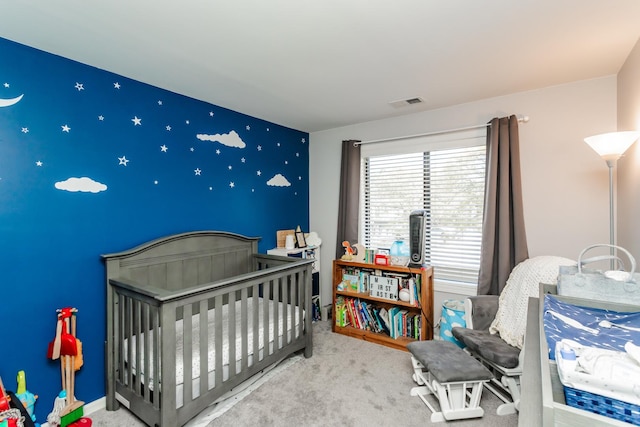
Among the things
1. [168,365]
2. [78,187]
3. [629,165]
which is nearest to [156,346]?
[168,365]

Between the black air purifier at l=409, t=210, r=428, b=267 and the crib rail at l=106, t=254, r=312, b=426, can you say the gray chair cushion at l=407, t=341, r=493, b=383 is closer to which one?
the black air purifier at l=409, t=210, r=428, b=267

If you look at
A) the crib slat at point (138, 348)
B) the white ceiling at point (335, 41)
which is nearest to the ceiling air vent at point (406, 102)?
the white ceiling at point (335, 41)

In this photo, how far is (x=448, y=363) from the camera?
6.32ft

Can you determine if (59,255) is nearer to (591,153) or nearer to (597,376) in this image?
(597,376)

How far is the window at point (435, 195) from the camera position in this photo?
2887 mm

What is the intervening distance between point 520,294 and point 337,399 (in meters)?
1.50

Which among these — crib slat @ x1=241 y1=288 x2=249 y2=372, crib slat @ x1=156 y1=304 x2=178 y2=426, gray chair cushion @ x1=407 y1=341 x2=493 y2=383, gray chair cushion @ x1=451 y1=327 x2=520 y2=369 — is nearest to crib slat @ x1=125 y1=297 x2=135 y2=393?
crib slat @ x1=156 y1=304 x2=178 y2=426

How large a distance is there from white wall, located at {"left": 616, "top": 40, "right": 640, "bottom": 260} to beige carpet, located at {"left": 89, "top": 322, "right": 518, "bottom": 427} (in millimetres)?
1406

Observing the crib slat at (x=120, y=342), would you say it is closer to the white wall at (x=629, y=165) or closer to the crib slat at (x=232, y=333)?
the crib slat at (x=232, y=333)

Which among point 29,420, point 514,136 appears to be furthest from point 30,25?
point 514,136

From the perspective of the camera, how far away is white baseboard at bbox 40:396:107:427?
196 cm

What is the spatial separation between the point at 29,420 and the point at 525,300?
2974 millimetres

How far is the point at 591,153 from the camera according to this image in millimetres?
2348

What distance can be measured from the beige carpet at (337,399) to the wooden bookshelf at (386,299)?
0.27m
